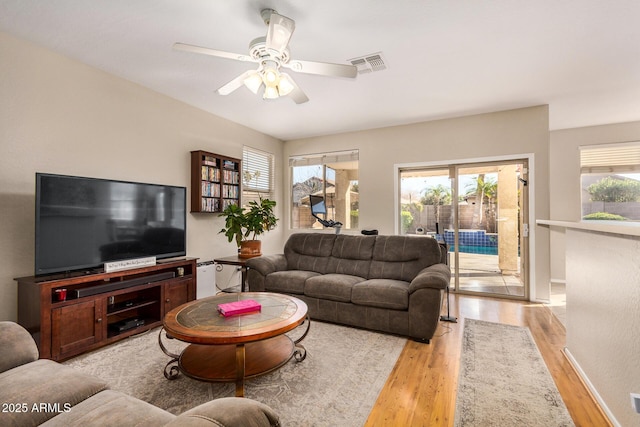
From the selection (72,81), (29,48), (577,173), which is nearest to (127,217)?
(72,81)

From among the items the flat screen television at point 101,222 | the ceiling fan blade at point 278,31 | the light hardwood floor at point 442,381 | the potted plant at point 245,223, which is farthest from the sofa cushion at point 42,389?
the potted plant at point 245,223

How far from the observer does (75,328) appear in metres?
2.49

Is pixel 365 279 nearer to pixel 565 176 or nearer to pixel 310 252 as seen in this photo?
pixel 310 252

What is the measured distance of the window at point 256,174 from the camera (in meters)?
5.21

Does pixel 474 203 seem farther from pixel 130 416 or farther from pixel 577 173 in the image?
pixel 130 416

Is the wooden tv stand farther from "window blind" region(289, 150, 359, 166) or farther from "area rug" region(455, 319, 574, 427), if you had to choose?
"window blind" region(289, 150, 359, 166)

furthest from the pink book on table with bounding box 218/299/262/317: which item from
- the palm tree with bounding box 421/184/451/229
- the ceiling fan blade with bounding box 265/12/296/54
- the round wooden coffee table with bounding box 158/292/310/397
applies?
the palm tree with bounding box 421/184/451/229

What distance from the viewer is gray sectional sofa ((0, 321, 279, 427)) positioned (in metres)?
0.82

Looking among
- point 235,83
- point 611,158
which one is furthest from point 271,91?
point 611,158

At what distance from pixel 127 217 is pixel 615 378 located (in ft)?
13.0

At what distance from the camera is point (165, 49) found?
279 cm

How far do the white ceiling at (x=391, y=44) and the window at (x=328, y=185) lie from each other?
1.60 metres

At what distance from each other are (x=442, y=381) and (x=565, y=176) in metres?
5.07

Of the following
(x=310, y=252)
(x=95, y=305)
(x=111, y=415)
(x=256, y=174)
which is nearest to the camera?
(x=111, y=415)
